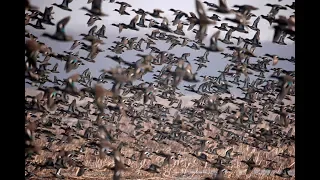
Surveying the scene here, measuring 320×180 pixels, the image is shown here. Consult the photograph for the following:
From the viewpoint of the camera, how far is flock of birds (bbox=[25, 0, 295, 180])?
2330mm

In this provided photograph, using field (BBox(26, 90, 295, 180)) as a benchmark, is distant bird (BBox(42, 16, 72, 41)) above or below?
above

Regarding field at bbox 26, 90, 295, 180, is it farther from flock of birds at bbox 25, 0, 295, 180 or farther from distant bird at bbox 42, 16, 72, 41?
distant bird at bbox 42, 16, 72, 41

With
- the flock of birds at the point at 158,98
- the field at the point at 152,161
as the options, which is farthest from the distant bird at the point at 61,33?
the field at the point at 152,161

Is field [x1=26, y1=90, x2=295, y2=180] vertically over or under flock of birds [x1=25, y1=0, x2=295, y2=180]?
under

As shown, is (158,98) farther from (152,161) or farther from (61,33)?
(61,33)

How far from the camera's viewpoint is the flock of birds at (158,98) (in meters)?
2.33

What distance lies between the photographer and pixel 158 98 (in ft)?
7.78

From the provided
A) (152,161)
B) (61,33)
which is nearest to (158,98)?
(152,161)

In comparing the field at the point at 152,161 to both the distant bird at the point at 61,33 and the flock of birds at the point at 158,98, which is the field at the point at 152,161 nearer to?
the flock of birds at the point at 158,98

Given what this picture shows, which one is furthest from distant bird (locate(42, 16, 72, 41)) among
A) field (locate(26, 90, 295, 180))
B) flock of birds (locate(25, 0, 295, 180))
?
field (locate(26, 90, 295, 180))

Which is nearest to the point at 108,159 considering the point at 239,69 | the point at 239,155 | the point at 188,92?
the point at 188,92
